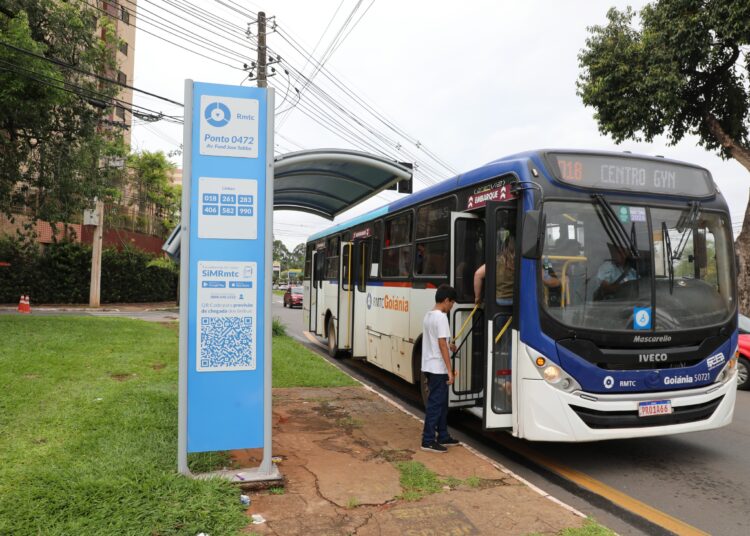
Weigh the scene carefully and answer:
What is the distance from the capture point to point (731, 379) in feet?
18.4

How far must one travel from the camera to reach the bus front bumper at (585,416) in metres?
5.06

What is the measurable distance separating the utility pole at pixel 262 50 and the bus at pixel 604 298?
11895mm

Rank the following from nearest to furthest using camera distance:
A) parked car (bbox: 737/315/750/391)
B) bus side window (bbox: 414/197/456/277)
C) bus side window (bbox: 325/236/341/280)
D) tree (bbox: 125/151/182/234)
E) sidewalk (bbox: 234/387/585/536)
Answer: sidewalk (bbox: 234/387/585/536) < bus side window (bbox: 414/197/456/277) < parked car (bbox: 737/315/750/391) < bus side window (bbox: 325/236/341/280) < tree (bbox: 125/151/182/234)

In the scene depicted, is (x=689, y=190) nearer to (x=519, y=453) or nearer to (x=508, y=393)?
(x=508, y=393)

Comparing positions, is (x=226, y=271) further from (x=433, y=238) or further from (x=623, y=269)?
(x=623, y=269)

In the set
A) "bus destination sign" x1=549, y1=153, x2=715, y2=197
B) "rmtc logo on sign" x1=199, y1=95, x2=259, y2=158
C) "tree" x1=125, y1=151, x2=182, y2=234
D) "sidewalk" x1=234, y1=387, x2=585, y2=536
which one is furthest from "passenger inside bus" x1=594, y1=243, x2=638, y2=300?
"tree" x1=125, y1=151, x2=182, y2=234

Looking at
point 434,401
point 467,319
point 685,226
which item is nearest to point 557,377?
point 434,401

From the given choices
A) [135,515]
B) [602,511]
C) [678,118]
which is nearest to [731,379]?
[602,511]

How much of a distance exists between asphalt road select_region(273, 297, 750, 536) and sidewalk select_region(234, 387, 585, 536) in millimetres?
456


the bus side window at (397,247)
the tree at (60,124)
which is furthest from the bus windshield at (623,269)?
the tree at (60,124)

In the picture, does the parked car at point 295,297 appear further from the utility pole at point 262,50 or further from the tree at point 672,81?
the tree at point 672,81

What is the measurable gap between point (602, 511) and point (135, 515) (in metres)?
3.55

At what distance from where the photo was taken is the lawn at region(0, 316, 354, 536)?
12.5 feet

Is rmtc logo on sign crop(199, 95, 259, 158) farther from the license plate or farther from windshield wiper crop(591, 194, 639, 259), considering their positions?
the license plate
